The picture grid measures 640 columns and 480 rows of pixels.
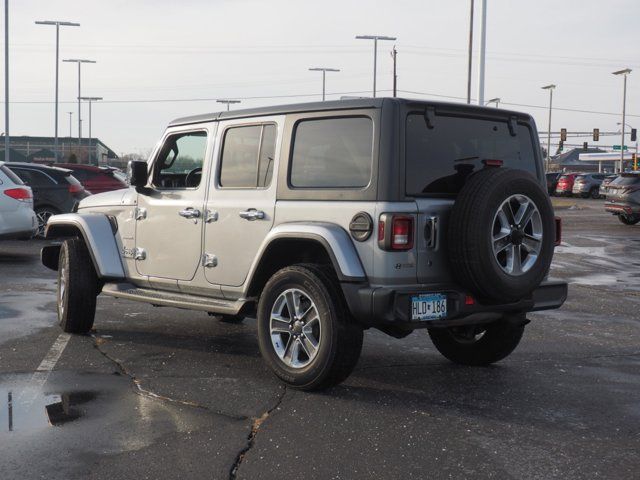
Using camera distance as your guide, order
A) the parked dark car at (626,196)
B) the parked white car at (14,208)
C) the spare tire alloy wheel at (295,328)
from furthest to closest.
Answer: the parked dark car at (626,196) → the parked white car at (14,208) → the spare tire alloy wheel at (295,328)

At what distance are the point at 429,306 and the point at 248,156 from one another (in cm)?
186

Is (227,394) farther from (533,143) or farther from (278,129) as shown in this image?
(533,143)

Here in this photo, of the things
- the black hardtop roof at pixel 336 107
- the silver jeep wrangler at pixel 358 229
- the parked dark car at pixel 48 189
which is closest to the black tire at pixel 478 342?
the silver jeep wrangler at pixel 358 229

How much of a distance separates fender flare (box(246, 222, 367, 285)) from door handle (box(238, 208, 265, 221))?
1.32 ft

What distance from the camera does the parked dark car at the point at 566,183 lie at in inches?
2026

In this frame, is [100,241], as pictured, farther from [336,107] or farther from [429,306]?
[429,306]

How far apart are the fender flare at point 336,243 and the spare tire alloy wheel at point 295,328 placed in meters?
0.35

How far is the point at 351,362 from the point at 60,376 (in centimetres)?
204

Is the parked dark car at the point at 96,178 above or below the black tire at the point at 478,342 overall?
above

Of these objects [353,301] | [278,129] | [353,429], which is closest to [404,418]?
[353,429]

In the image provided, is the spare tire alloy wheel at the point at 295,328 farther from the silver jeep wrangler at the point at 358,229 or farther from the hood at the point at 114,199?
the hood at the point at 114,199

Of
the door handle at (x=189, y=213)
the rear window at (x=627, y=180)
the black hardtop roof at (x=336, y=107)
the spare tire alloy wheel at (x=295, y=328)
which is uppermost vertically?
the black hardtop roof at (x=336, y=107)

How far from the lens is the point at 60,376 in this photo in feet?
20.1

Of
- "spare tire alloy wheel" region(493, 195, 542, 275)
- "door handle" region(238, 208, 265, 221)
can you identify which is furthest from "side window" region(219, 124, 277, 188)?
"spare tire alloy wheel" region(493, 195, 542, 275)
